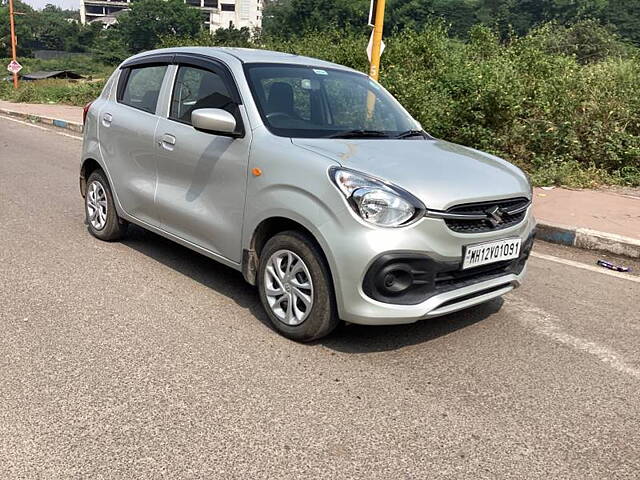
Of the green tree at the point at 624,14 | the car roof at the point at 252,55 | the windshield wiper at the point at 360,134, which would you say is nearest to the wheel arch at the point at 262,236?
the windshield wiper at the point at 360,134

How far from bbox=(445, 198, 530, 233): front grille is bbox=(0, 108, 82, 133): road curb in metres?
14.2

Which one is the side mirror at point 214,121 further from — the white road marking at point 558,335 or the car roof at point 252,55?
the white road marking at point 558,335

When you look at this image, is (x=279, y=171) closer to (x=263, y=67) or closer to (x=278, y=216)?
(x=278, y=216)

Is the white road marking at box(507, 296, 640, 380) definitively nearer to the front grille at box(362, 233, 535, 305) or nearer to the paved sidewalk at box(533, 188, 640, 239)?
the front grille at box(362, 233, 535, 305)

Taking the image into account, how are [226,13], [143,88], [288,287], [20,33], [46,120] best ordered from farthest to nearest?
[226,13] → [20,33] → [46,120] → [143,88] → [288,287]

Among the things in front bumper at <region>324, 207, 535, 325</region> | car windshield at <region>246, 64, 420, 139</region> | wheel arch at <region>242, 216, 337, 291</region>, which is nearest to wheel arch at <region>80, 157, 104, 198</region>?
car windshield at <region>246, 64, 420, 139</region>

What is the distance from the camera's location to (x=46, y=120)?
58.8ft

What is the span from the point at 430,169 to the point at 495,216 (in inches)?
18.7

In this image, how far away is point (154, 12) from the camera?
11538 centimetres

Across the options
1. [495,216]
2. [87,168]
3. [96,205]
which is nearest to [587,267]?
[495,216]

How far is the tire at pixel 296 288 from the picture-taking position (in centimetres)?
346

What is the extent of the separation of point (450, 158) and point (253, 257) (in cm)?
143

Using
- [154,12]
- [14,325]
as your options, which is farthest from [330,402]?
[154,12]

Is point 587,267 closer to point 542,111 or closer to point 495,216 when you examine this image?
point 495,216
